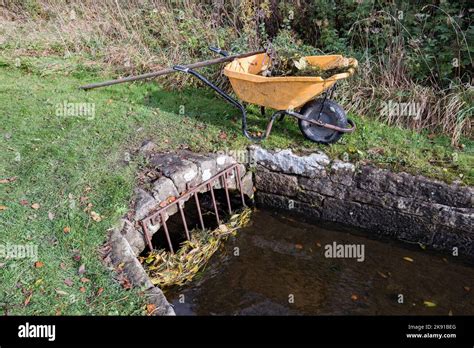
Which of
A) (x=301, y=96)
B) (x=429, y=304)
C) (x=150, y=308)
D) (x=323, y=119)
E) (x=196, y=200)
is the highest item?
(x=301, y=96)

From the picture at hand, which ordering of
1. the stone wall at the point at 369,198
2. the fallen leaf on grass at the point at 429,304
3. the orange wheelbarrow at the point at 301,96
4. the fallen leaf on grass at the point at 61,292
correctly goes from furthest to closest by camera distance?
the orange wheelbarrow at the point at 301,96 < the stone wall at the point at 369,198 < the fallen leaf on grass at the point at 429,304 < the fallen leaf on grass at the point at 61,292

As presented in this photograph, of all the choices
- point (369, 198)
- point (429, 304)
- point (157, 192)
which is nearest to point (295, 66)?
point (369, 198)

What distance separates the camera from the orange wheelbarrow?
4684mm

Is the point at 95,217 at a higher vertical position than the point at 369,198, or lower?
higher

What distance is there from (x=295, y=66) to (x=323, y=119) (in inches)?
27.8

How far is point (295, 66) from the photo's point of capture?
519 centimetres

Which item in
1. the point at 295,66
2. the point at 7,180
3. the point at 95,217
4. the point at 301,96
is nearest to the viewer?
the point at 95,217

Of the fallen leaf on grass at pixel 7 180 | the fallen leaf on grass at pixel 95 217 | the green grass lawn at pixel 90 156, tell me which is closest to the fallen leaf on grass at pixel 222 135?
the green grass lawn at pixel 90 156

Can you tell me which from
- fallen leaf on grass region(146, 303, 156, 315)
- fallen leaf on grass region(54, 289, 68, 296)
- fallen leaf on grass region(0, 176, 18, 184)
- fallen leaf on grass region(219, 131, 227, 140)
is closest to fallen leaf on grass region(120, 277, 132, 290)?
fallen leaf on grass region(146, 303, 156, 315)

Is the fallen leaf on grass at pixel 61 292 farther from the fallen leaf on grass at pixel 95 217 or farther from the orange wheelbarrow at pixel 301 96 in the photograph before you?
the orange wheelbarrow at pixel 301 96

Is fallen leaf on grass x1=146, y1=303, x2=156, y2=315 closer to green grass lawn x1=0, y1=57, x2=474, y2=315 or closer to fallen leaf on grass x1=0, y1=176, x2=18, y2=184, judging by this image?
green grass lawn x1=0, y1=57, x2=474, y2=315

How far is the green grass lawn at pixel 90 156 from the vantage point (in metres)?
3.59

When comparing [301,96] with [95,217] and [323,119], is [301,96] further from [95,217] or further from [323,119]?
[95,217]

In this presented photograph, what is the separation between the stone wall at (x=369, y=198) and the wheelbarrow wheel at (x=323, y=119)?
26cm
